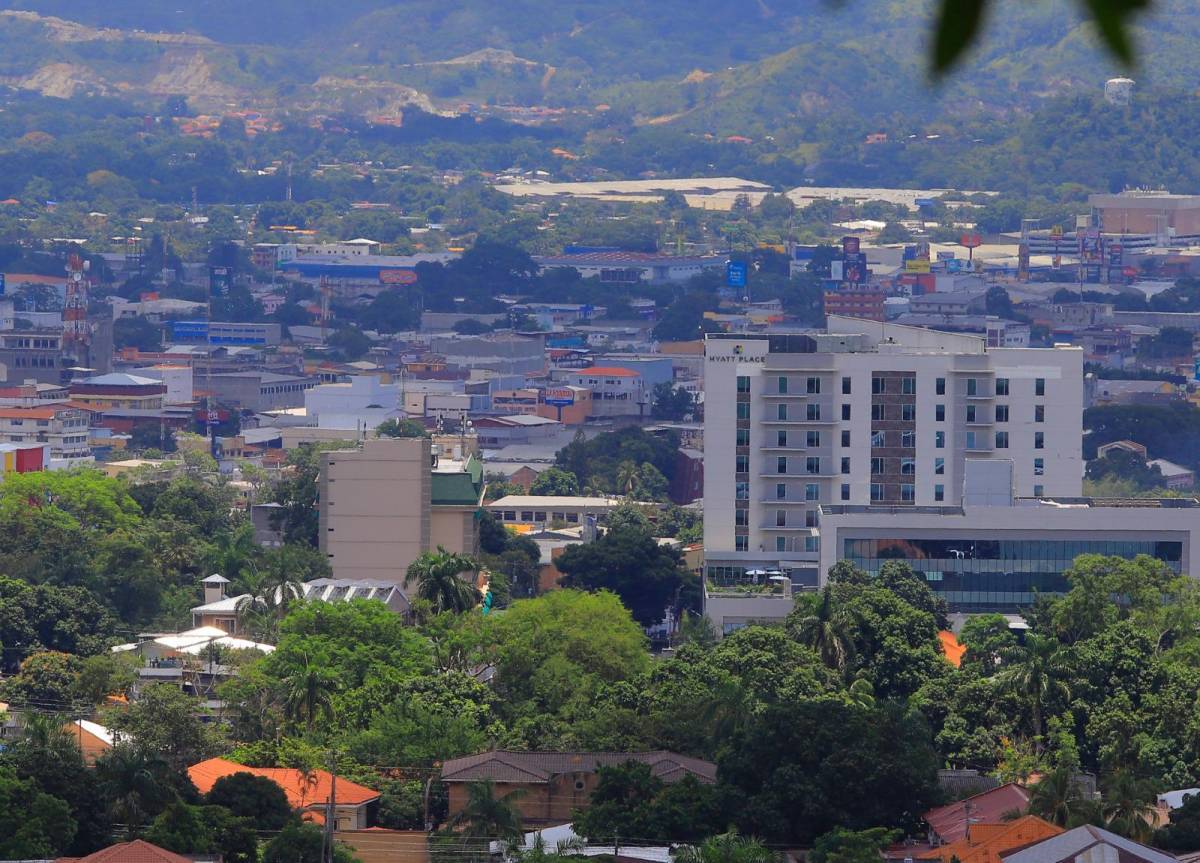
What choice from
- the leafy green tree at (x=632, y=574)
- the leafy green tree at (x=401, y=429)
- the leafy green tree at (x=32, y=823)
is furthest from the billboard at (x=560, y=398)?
the leafy green tree at (x=32, y=823)

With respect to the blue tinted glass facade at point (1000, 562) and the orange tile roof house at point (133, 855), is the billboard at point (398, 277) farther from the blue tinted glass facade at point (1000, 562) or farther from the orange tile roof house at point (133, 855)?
the orange tile roof house at point (133, 855)

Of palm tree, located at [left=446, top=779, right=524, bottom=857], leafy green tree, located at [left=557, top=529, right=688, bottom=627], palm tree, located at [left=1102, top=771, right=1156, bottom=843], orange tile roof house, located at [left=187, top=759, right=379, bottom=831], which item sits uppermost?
palm tree, located at [left=1102, top=771, right=1156, bottom=843]

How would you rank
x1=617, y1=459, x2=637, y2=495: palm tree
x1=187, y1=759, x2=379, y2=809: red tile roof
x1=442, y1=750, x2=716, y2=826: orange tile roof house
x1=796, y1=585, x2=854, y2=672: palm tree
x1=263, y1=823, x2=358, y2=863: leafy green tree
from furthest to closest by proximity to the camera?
1. x1=617, y1=459, x2=637, y2=495: palm tree
2. x1=796, y1=585, x2=854, y2=672: palm tree
3. x1=442, y1=750, x2=716, y2=826: orange tile roof house
4. x1=187, y1=759, x2=379, y2=809: red tile roof
5. x1=263, y1=823, x2=358, y2=863: leafy green tree

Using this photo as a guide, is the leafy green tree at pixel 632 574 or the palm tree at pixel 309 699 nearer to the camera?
the palm tree at pixel 309 699

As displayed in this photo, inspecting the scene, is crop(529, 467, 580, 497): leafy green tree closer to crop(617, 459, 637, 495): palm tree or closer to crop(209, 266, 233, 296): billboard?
crop(617, 459, 637, 495): palm tree

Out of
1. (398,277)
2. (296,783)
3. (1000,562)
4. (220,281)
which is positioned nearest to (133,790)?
(296,783)

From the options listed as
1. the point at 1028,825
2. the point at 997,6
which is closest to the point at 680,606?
the point at 1028,825

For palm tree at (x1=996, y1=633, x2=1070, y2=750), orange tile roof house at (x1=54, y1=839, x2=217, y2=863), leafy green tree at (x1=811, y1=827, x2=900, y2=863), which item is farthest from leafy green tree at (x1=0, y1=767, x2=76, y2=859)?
palm tree at (x1=996, y1=633, x2=1070, y2=750)

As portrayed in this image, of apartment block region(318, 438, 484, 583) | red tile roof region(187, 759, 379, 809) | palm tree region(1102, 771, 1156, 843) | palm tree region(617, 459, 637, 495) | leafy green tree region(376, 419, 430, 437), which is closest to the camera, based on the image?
palm tree region(1102, 771, 1156, 843)
